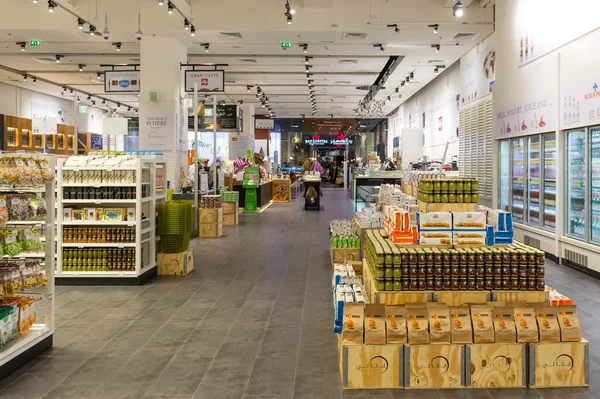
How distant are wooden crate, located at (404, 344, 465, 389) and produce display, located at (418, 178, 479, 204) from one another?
1250 mm

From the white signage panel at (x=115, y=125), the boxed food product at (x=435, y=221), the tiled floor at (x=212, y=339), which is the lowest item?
the tiled floor at (x=212, y=339)

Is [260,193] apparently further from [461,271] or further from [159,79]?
[461,271]

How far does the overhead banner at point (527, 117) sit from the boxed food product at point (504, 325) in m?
5.21

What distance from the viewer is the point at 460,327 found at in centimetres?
357

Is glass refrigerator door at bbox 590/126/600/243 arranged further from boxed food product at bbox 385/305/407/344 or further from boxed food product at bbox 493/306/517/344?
boxed food product at bbox 385/305/407/344

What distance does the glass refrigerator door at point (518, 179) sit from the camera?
9.39 meters

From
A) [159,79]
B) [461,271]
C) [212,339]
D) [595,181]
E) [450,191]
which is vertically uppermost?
[159,79]

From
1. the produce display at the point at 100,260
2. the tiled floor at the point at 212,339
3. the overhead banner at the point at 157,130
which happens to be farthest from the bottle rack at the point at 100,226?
the overhead banner at the point at 157,130

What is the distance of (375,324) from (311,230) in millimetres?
8600

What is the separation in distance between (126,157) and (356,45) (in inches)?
305

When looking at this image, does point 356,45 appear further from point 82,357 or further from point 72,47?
point 82,357

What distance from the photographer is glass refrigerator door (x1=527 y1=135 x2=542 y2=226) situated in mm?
8758

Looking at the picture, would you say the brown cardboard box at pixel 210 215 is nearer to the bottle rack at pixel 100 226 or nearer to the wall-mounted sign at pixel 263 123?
the bottle rack at pixel 100 226

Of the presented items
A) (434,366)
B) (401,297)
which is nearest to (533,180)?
(401,297)
